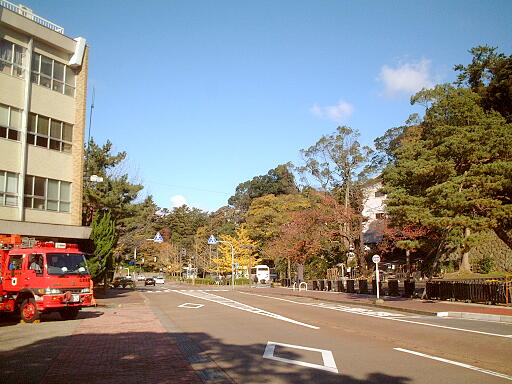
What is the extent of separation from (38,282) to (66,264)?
1105 millimetres

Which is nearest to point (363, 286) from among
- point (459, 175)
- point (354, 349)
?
point (459, 175)

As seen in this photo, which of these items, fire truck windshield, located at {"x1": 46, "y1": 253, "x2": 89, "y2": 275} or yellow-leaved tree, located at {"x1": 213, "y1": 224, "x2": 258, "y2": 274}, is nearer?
fire truck windshield, located at {"x1": 46, "y1": 253, "x2": 89, "y2": 275}

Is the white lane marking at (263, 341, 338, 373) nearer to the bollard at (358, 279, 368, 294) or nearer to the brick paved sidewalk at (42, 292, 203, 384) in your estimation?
the brick paved sidewalk at (42, 292, 203, 384)

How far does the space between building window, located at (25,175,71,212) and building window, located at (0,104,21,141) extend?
2189 mm

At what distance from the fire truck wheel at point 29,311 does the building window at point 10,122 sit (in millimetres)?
10588

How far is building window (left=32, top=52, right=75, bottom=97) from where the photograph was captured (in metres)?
24.2

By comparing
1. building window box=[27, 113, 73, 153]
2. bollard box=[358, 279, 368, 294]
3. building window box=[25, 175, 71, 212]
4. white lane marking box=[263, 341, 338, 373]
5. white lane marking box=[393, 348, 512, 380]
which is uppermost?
building window box=[27, 113, 73, 153]

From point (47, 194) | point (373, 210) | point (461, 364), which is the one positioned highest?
point (373, 210)

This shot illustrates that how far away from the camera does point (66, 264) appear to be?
1573 centimetres

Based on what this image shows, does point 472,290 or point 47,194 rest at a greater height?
point 47,194

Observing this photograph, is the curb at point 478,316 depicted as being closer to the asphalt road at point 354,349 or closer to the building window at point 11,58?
the asphalt road at point 354,349

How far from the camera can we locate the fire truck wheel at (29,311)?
48.9ft

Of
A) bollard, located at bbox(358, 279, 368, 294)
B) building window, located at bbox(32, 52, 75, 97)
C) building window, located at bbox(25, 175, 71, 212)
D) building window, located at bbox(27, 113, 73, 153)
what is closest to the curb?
bollard, located at bbox(358, 279, 368, 294)

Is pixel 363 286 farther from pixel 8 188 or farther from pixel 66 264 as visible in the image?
pixel 8 188
